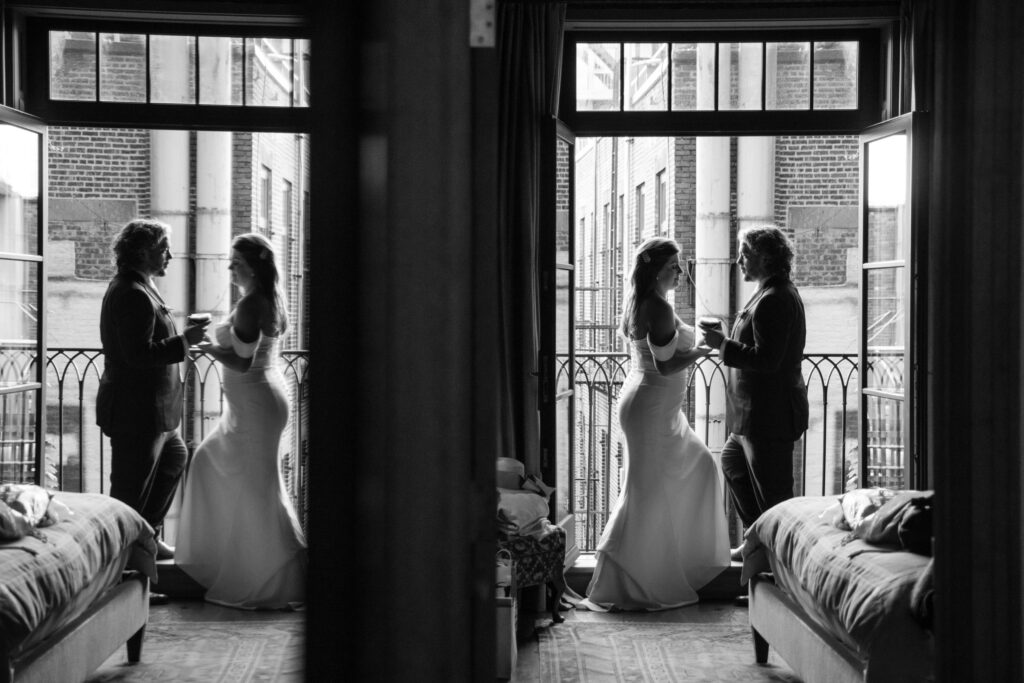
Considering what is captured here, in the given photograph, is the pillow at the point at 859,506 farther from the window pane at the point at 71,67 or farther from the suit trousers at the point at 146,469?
the window pane at the point at 71,67

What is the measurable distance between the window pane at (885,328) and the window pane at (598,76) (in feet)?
5.20

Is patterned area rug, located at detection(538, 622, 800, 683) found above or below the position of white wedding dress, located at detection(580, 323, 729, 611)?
below

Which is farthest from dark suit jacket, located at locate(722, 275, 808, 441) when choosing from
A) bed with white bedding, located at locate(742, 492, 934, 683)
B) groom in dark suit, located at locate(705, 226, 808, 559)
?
bed with white bedding, located at locate(742, 492, 934, 683)

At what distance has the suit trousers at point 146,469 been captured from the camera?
2.32 meters

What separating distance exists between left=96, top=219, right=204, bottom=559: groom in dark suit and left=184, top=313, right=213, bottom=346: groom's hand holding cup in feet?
0.19

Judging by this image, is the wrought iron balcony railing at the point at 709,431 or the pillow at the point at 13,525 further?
the wrought iron balcony railing at the point at 709,431

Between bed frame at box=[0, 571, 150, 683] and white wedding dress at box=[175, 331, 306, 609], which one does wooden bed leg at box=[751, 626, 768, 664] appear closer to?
bed frame at box=[0, 571, 150, 683]

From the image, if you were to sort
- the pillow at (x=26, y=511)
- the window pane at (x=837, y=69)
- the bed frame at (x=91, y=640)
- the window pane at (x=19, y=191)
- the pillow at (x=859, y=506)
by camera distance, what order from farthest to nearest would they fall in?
the window pane at (x=837, y=69), the window pane at (x=19, y=191), the pillow at (x=859, y=506), the pillow at (x=26, y=511), the bed frame at (x=91, y=640)

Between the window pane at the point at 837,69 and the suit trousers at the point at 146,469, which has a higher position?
the window pane at the point at 837,69

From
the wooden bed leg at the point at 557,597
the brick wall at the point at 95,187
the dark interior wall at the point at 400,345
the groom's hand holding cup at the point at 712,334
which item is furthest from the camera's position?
the groom's hand holding cup at the point at 712,334

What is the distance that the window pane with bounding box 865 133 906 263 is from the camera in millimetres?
4422

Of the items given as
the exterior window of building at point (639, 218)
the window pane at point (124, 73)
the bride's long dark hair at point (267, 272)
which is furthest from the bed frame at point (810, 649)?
the exterior window of building at point (639, 218)

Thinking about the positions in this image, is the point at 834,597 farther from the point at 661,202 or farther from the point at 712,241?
the point at 661,202

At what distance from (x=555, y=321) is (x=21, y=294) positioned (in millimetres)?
2275
